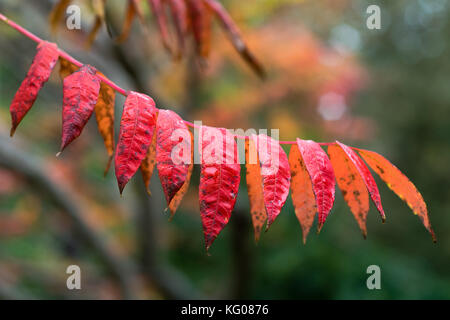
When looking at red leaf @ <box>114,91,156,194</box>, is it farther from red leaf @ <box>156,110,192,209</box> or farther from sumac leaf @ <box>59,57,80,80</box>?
sumac leaf @ <box>59,57,80,80</box>

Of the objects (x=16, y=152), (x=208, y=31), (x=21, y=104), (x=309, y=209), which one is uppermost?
(x=16, y=152)

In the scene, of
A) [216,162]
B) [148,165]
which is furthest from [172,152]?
[148,165]

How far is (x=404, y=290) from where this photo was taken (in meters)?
3.16

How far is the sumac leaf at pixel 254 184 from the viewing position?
65 cm

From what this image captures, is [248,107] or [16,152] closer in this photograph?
[16,152]

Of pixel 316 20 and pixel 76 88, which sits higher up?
pixel 316 20

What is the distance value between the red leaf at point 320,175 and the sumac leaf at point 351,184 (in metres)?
0.08

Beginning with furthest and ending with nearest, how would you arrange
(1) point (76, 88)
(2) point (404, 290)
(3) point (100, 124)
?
(2) point (404, 290)
(3) point (100, 124)
(1) point (76, 88)

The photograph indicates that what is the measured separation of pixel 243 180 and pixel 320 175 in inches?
140

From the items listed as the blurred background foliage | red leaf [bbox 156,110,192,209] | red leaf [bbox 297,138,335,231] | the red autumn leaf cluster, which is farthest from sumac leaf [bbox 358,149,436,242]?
the blurred background foliage

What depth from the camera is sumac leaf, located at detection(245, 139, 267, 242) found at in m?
0.65

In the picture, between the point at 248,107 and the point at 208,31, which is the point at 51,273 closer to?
the point at 248,107

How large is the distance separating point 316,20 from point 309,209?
5399 millimetres

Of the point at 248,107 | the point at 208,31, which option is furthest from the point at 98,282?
the point at 208,31
